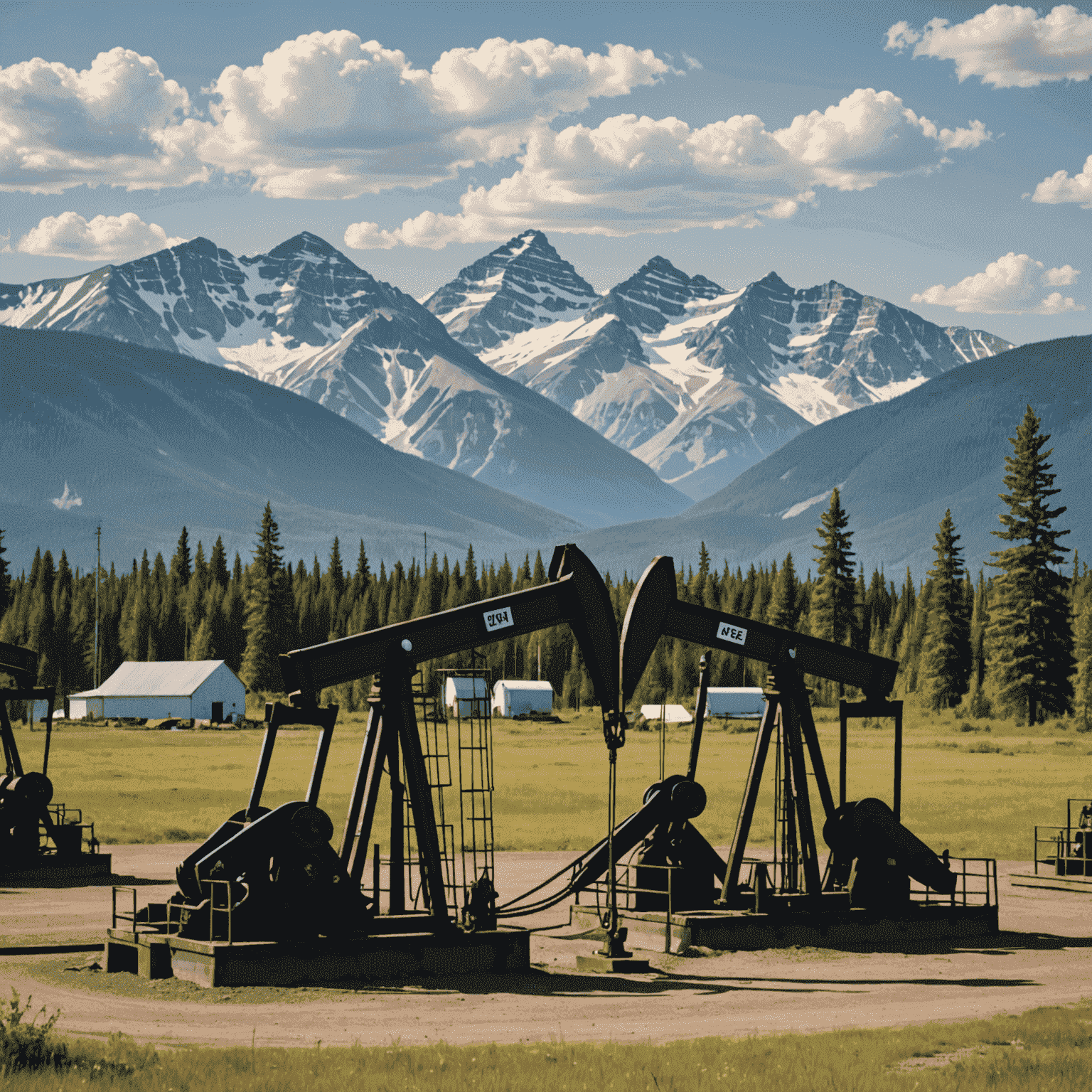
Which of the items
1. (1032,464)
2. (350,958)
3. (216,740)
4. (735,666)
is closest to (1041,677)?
(1032,464)

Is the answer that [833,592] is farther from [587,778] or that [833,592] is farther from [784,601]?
[587,778]

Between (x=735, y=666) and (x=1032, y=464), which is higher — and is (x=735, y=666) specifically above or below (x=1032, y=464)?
below

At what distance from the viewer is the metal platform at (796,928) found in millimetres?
26969

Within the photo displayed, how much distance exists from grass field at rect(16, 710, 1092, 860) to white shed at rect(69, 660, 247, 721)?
59.1 ft

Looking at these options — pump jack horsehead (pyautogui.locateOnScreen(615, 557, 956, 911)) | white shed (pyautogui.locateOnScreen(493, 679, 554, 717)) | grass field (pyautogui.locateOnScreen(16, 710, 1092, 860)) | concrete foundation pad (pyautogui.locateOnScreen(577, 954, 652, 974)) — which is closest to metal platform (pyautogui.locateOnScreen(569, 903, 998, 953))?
pump jack horsehead (pyautogui.locateOnScreen(615, 557, 956, 911))

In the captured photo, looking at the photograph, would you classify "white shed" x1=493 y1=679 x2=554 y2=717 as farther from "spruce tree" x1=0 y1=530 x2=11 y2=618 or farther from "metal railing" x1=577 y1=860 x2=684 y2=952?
"metal railing" x1=577 y1=860 x2=684 y2=952

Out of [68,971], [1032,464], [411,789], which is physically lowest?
[68,971]

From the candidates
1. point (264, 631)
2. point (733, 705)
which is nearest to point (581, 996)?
point (733, 705)

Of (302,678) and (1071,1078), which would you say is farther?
(302,678)

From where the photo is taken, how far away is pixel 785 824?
28844 mm

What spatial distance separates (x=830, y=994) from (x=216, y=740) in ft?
295

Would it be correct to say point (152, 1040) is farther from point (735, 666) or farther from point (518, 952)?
point (735, 666)

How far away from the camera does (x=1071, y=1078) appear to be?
17.7 m

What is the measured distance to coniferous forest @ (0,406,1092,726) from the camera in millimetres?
99812
